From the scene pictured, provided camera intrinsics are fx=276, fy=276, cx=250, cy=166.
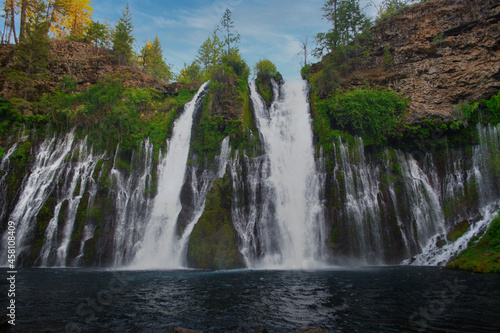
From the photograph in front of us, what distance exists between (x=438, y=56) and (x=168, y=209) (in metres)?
27.6

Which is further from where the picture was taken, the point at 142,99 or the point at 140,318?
the point at 142,99

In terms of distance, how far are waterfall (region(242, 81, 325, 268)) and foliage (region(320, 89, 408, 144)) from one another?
3095mm

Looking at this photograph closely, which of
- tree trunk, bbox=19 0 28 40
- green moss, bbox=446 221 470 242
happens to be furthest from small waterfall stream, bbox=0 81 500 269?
tree trunk, bbox=19 0 28 40

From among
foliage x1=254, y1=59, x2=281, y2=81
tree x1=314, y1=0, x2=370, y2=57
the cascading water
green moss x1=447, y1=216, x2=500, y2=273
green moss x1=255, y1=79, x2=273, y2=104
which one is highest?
tree x1=314, y1=0, x2=370, y2=57

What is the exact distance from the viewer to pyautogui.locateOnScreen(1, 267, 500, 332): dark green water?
657 cm

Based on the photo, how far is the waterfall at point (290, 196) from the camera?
19156mm

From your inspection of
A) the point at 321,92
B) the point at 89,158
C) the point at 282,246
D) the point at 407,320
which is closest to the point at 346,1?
the point at 321,92

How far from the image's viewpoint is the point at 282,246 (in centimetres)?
1936

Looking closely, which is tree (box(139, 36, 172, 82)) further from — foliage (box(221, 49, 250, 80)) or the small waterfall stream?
the small waterfall stream

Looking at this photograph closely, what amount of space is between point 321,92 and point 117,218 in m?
21.9

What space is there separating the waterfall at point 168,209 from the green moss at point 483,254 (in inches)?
652

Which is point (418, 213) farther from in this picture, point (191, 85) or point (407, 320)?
point (191, 85)

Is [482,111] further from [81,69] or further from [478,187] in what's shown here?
[81,69]

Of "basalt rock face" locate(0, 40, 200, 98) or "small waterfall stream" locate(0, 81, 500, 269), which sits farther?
"basalt rock face" locate(0, 40, 200, 98)
